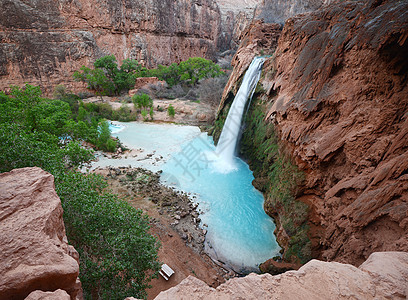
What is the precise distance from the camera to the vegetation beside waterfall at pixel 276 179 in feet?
22.5

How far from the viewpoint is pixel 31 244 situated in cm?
244

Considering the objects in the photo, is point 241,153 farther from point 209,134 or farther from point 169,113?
point 169,113

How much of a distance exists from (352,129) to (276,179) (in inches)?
158

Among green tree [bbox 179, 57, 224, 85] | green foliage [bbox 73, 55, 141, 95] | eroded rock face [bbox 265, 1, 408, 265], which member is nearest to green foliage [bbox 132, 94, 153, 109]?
green foliage [bbox 73, 55, 141, 95]

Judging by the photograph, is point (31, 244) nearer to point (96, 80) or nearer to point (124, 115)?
point (124, 115)

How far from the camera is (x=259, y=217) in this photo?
944 centimetres

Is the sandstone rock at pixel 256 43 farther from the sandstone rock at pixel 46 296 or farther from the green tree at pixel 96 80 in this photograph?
the green tree at pixel 96 80

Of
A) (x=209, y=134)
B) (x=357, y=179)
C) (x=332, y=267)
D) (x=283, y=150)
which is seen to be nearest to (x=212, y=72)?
(x=209, y=134)

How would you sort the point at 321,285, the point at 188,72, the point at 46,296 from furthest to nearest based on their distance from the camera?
the point at 188,72, the point at 321,285, the point at 46,296

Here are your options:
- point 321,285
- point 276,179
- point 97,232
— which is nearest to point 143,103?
point 276,179

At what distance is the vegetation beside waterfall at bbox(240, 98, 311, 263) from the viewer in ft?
Answer: 22.5

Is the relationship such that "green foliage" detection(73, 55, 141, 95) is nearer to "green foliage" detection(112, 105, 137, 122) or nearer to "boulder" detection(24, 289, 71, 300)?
"green foliage" detection(112, 105, 137, 122)

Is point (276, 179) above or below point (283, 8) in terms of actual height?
below

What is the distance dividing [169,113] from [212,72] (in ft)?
34.8
